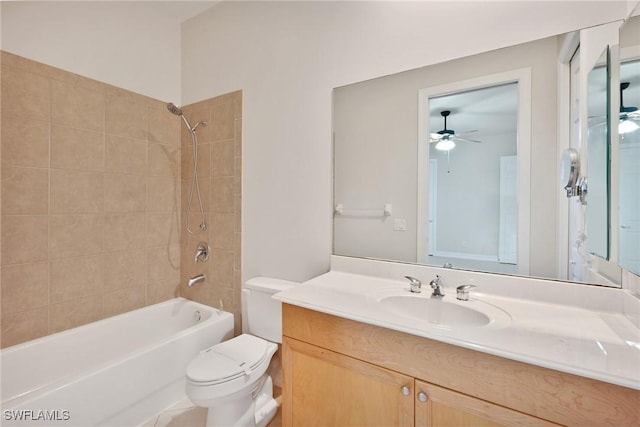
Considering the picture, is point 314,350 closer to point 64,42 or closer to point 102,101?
point 102,101

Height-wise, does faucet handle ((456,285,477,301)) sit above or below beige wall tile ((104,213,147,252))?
below

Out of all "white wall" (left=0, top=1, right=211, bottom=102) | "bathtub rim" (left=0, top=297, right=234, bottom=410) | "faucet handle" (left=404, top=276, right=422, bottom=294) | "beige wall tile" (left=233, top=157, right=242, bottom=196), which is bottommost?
"bathtub rim" (left=0, top=297, right=234, bottom=410)

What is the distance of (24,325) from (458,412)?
7.27ft

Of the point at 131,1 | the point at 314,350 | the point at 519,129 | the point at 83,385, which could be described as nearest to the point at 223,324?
the point at 83,385

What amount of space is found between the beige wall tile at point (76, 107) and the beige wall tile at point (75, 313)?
3.65 feet

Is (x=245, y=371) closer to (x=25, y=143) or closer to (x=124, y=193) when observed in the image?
(x=124, y=193)

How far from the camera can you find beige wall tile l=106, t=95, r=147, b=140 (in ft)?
6.38

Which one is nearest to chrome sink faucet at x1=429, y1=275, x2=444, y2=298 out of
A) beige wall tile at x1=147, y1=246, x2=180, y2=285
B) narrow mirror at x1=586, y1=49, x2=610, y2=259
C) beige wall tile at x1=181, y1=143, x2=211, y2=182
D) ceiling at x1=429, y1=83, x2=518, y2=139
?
narrow mirror at x1=586, y1=49, x2=610, y2=259

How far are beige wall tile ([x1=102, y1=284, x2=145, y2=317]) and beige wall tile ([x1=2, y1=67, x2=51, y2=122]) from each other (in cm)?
118

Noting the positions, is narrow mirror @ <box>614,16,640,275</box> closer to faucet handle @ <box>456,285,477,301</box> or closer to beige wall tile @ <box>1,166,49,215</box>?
faucet handle @ <box>456,285,477,301</box>

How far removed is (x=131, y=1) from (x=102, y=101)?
0.75 metres

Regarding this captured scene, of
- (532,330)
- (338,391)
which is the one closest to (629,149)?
(532,330)

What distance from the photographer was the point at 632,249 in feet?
2.79

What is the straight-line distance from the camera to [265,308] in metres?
1.70
